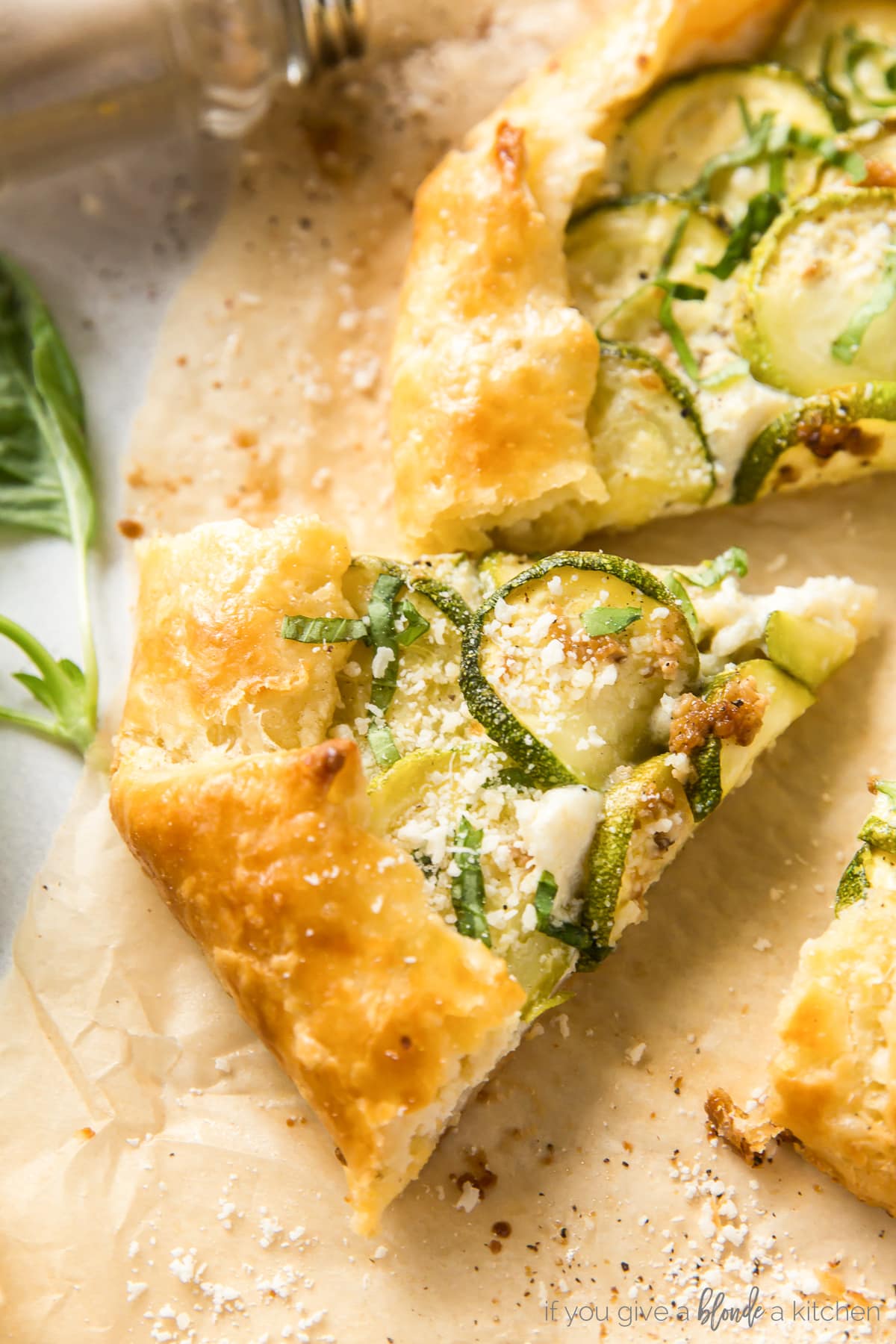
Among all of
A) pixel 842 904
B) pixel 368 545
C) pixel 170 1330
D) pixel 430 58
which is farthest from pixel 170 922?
pixel 430 58

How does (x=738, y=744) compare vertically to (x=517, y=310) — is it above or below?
below

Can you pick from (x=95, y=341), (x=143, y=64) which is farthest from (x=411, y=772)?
(x=143, y=64)

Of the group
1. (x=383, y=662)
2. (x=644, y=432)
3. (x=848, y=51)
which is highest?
(x=848, y=51)

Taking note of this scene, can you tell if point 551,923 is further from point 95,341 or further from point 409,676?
point 95,341

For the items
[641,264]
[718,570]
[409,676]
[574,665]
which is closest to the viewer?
[574,665]

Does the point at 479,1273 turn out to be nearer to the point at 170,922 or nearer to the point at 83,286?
the point at 170,922

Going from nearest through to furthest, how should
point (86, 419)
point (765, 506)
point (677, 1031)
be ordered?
point (677, 1031) < point (765, 506) < point (86, 419)
